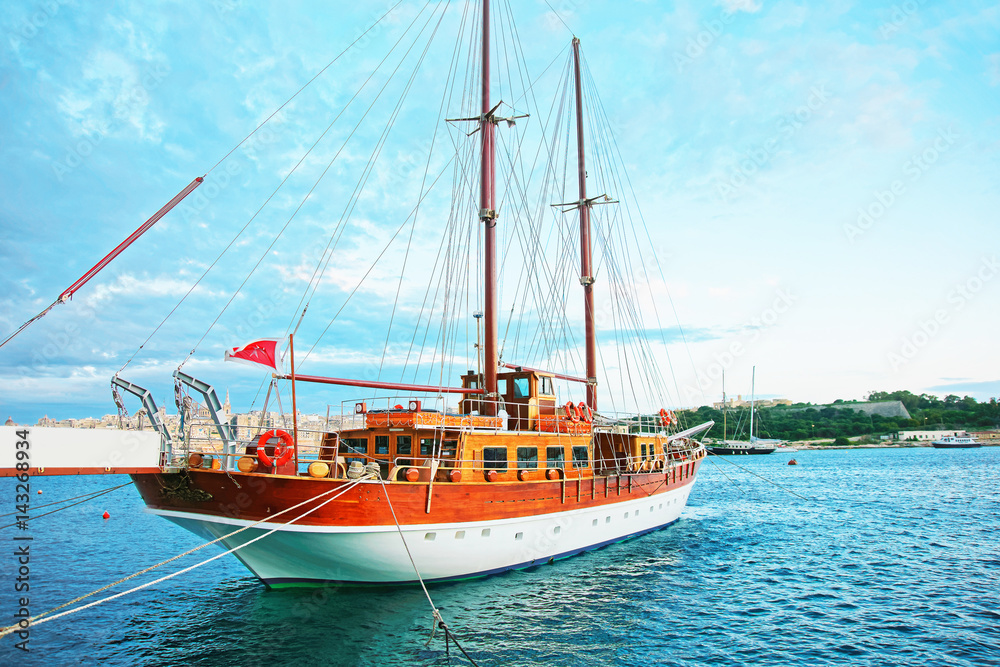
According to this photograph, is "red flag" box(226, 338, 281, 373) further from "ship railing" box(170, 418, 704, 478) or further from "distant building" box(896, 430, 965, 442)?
"distant building" box(896, 430, 965, 442)

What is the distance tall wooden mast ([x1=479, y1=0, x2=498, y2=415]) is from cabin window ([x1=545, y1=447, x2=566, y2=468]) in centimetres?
239

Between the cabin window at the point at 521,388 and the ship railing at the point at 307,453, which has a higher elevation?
the cabin window at the point at 521,388

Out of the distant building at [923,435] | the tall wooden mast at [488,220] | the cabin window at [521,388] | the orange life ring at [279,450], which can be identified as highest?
the tall wooden mast at [488,220]

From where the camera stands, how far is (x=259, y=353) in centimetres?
1275

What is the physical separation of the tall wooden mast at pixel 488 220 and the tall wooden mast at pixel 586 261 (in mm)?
9782


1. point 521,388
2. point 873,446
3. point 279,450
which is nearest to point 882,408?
point 873,446

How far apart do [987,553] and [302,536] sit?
25.8 metres

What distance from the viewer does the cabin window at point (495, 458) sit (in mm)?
16922

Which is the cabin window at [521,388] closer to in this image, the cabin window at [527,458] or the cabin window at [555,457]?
the cabin window at [555,457]

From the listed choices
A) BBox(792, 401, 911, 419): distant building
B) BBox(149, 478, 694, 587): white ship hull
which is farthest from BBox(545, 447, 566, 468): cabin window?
BBox(792, 401, 911, 419): distant building

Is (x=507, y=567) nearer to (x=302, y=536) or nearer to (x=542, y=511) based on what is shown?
(x=542, y=511)

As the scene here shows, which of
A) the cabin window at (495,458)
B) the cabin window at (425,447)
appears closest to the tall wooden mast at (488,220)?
the cabin window at (495,458)

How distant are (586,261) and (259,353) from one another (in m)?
21.4

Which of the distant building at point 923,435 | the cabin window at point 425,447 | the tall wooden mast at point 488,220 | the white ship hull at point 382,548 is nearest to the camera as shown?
the white ship hull at point 382,548
